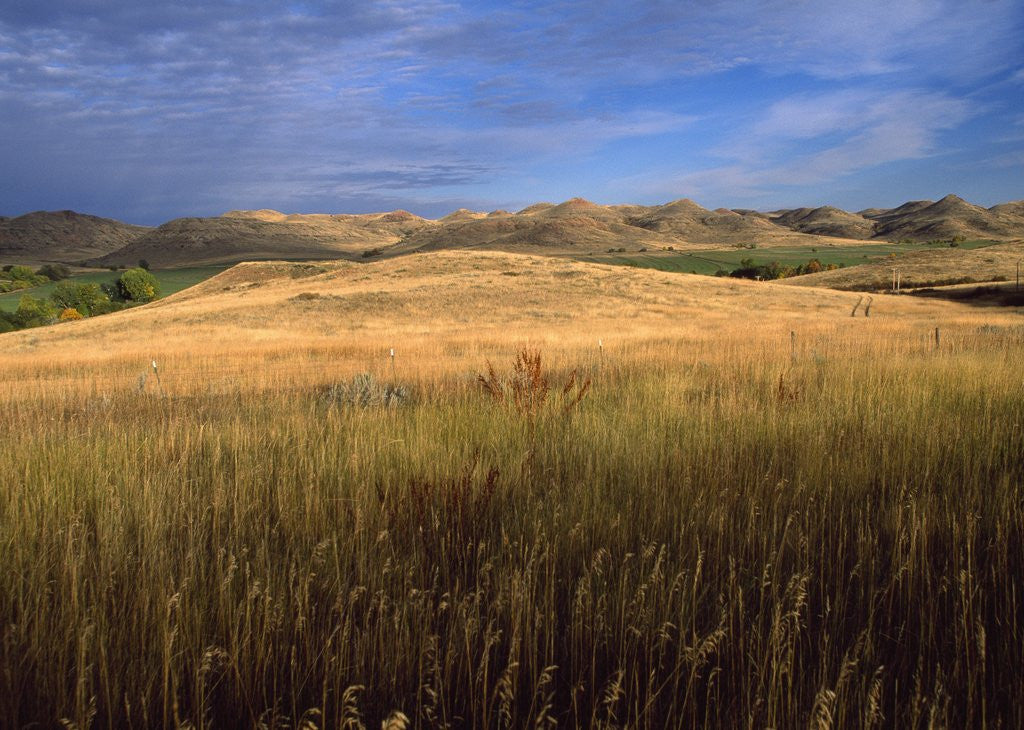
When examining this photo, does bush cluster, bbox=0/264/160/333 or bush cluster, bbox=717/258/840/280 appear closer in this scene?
bush cluster, bbox=0/264/160/333

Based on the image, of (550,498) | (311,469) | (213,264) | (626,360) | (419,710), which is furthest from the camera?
(213,264)

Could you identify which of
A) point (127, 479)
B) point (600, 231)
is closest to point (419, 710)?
point (127, 479)

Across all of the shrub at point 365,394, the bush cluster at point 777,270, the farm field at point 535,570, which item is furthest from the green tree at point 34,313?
the bush cluster at point 777,270

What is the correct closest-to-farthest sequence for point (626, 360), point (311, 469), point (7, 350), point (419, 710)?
1. point (419, 710)
2. point (311, 469)
3. point (626, 360)
4. point (7, 350)

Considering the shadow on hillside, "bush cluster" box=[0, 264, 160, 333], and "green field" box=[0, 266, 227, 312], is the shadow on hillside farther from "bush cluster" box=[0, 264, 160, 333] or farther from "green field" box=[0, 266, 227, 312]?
"green field" box=[0, 266, 227, 312]

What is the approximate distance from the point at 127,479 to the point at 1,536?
2.56ft

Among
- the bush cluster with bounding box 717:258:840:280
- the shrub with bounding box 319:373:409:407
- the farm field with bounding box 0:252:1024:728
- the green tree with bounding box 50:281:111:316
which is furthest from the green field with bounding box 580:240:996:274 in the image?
the farm field with bounding box 0:252:1024:728

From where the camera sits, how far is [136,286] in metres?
103

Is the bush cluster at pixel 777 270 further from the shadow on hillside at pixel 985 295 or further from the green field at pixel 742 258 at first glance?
the shadow on hillside at pixel 985 295

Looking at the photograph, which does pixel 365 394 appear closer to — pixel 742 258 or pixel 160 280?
pixel 742 258

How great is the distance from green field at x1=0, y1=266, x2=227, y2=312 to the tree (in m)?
4.94

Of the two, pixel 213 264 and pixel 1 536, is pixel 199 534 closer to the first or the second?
pixel 1 536

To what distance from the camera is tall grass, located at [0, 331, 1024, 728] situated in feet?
6.85

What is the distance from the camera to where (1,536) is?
3.12 m
